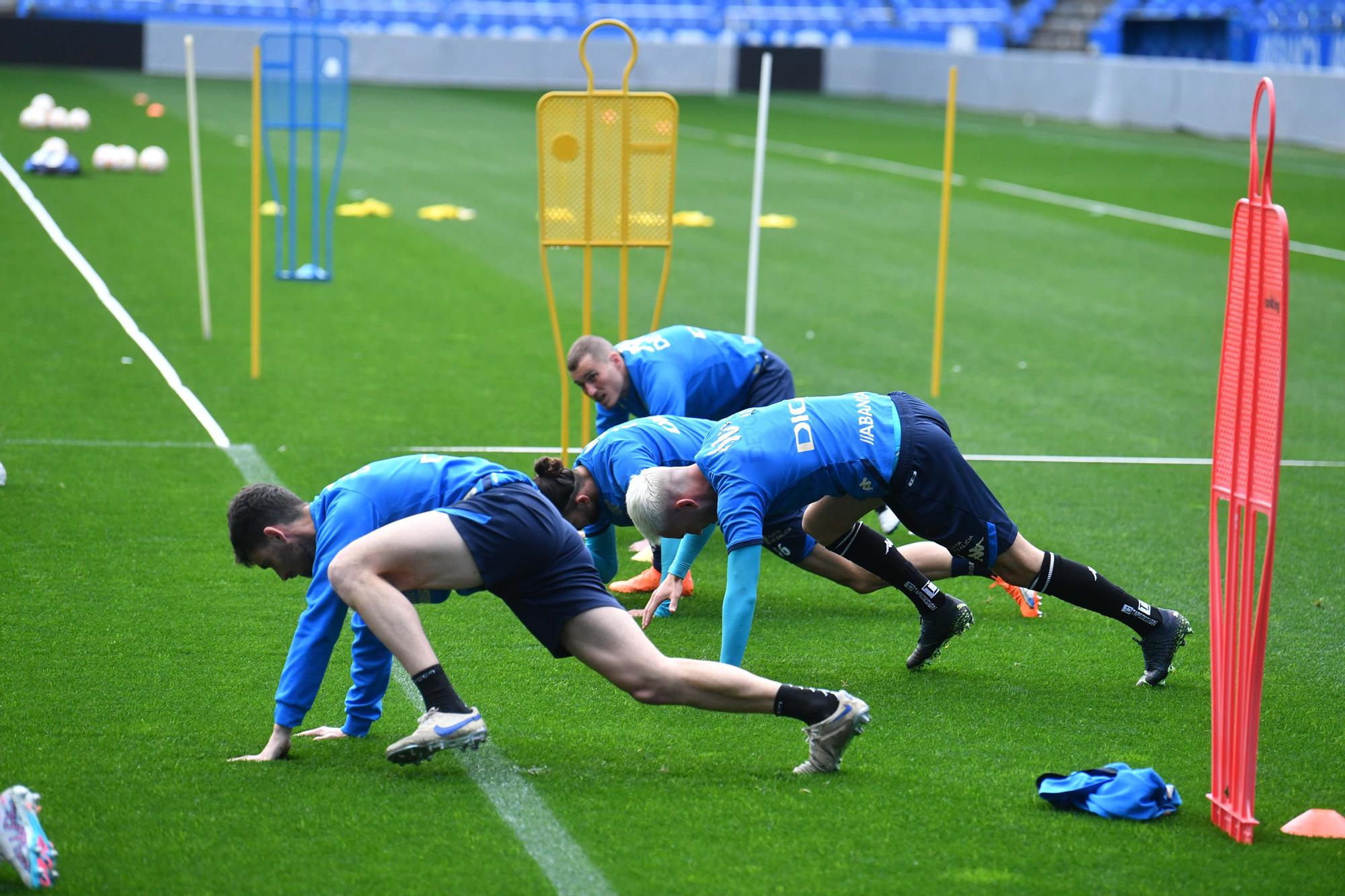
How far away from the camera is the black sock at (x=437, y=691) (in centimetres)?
487

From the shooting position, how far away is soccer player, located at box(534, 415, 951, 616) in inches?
235

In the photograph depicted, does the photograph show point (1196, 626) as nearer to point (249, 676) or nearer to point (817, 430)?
point (817, 430)

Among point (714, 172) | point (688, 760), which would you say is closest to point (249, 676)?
point (688, 760)

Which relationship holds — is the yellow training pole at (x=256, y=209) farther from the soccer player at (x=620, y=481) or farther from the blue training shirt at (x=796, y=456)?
the blue training shirt at (x=796, y=456)

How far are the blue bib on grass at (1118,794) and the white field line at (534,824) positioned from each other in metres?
1.50

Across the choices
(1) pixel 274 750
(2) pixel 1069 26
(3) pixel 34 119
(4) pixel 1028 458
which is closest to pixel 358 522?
(1) pixel 274 750

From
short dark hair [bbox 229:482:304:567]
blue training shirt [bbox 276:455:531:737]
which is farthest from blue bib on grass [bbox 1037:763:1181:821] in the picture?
short dark hair [bbox 229:482:304:567]

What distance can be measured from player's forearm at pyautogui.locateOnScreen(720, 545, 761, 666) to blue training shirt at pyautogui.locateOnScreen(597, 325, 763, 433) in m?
1.69

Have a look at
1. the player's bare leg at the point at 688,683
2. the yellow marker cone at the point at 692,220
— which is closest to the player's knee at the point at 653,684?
the player's bare leg at the point at 688,683

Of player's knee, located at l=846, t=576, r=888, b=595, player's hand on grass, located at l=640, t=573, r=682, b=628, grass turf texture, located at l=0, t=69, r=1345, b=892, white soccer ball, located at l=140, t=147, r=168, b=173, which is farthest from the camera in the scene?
white soccer ball, located at l=140, t=147, r=168, b=173

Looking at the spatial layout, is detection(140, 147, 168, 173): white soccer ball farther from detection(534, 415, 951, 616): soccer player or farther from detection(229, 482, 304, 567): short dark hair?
detection(229, 482, 304, 567): short dark hair

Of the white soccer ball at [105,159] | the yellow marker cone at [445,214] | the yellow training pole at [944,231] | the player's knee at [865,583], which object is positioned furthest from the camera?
the white soccer ball at [105,159]

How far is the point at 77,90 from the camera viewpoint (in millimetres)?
33844

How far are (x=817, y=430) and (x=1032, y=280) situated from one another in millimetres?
11725
